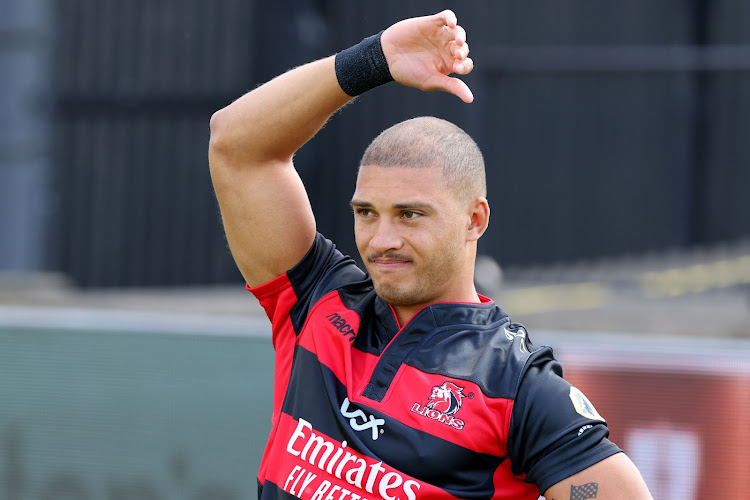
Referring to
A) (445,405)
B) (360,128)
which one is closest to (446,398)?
(445,405)

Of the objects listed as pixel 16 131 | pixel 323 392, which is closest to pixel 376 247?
pixel 323 392

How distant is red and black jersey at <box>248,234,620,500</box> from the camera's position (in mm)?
2041

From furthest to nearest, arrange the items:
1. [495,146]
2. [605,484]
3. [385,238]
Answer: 1. [495,146]
2. [385,238]
3. [605,484]

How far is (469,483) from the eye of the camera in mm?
2072

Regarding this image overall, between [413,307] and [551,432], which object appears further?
[413,307]

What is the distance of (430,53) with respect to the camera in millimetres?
2180

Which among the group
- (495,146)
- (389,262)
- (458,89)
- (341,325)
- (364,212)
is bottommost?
(341,325)

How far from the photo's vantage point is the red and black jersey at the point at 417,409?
6.70 ft

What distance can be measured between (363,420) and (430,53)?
83 cm

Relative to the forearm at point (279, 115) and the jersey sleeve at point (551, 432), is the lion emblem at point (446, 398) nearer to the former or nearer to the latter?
the jersey sleeve at point (551, 432)

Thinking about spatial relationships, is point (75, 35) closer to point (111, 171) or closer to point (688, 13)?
point (111, 171)

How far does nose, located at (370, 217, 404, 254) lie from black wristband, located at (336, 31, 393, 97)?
0.32m

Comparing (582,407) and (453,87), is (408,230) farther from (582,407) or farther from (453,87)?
(582,407)

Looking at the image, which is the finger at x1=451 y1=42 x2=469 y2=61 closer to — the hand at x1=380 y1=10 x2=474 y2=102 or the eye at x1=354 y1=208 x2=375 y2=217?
Result: the hand at x1=380 y1=10 x2=474 y2=102
